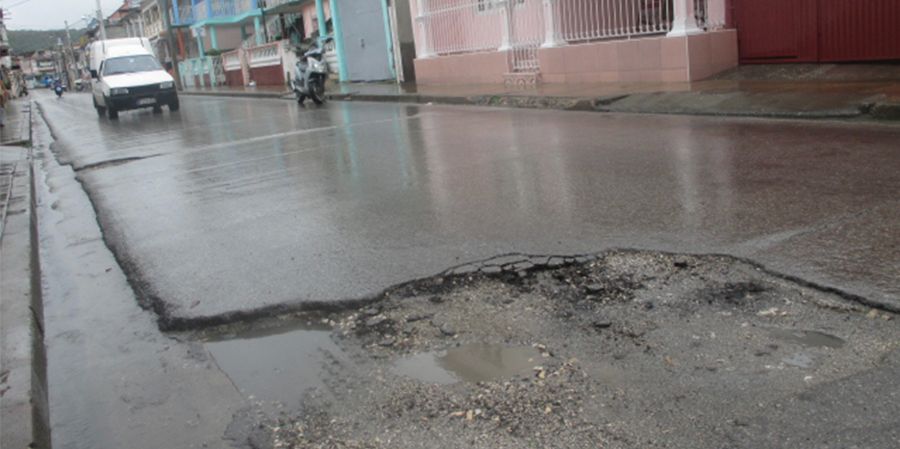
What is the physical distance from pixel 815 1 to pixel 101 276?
Result: 420 inches

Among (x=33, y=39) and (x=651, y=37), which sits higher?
(x=33, y=39)

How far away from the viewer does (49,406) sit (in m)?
3.45

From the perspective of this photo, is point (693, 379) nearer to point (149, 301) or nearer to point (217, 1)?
point (149, 301)

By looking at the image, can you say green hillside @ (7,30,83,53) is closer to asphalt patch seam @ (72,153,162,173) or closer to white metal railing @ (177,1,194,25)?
white metal railing @ (177,1,194,25)

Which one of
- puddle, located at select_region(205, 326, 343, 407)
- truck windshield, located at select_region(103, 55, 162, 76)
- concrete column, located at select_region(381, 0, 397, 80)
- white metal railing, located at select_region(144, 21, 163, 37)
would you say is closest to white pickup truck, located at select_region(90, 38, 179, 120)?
truck windshield, located at select_region(103, 55, 162, 76)

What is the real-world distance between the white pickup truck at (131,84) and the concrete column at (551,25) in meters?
11.9

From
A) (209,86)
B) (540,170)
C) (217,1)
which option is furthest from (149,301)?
(217,1)

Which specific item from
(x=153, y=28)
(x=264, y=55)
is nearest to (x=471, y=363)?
(x=264, y=55)

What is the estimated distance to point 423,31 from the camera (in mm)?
19859

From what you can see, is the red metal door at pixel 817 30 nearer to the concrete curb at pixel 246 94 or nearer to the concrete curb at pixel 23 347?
the concrete curb at pixel 23 347

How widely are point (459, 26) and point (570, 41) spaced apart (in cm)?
426

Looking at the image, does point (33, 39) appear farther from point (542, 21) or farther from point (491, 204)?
point (491, 204)

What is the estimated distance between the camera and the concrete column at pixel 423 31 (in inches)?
779

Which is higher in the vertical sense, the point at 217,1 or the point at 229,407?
the point at 217,1
